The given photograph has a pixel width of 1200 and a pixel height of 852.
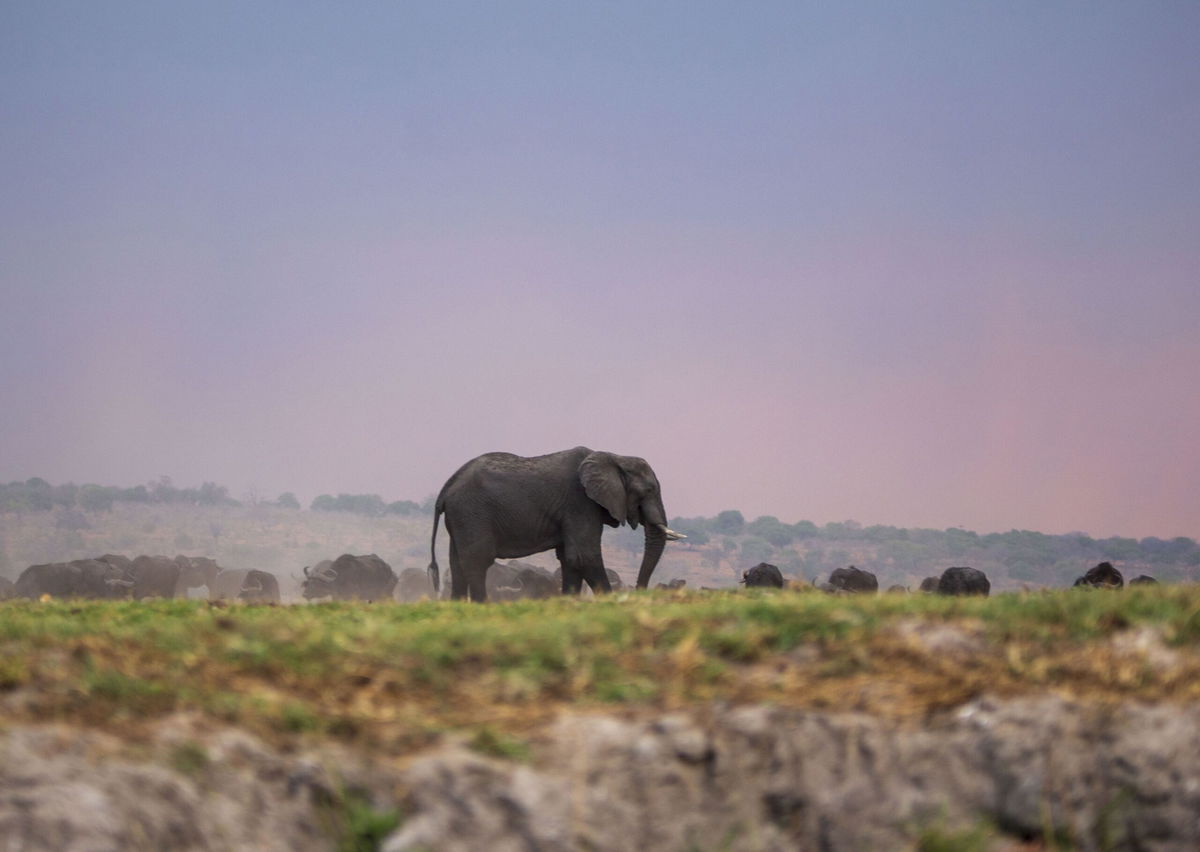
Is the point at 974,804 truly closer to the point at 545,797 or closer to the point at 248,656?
the point at 545,797

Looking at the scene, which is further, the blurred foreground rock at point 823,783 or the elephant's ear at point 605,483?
the elephant's ear at point 605,483

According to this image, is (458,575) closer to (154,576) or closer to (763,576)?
(763,576)

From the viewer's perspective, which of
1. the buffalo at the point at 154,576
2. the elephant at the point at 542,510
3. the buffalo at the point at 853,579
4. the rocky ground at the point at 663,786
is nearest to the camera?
the rocky ground at the point at 663,786

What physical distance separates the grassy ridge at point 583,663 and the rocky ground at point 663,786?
0.73ft

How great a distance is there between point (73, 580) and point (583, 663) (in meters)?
35.8

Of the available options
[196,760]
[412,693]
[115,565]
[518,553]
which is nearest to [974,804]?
[412,693]

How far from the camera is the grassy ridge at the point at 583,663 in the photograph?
766 cm

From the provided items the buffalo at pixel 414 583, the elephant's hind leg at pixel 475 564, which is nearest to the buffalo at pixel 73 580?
the buffalo at pixel 414 583

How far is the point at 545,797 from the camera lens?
7215 mm

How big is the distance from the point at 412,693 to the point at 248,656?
1356mm

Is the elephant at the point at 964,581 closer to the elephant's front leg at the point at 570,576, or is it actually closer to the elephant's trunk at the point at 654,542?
the elephant's trunk at the point at 654,542

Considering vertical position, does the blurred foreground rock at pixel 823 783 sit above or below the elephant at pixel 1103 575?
below

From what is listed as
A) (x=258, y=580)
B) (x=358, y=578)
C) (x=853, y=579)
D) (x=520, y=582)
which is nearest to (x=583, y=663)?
(x=853, y=579)

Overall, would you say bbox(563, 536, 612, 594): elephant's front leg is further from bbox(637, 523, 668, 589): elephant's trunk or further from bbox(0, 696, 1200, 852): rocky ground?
bbox(0, 696, 1200, 852): rocky ground
